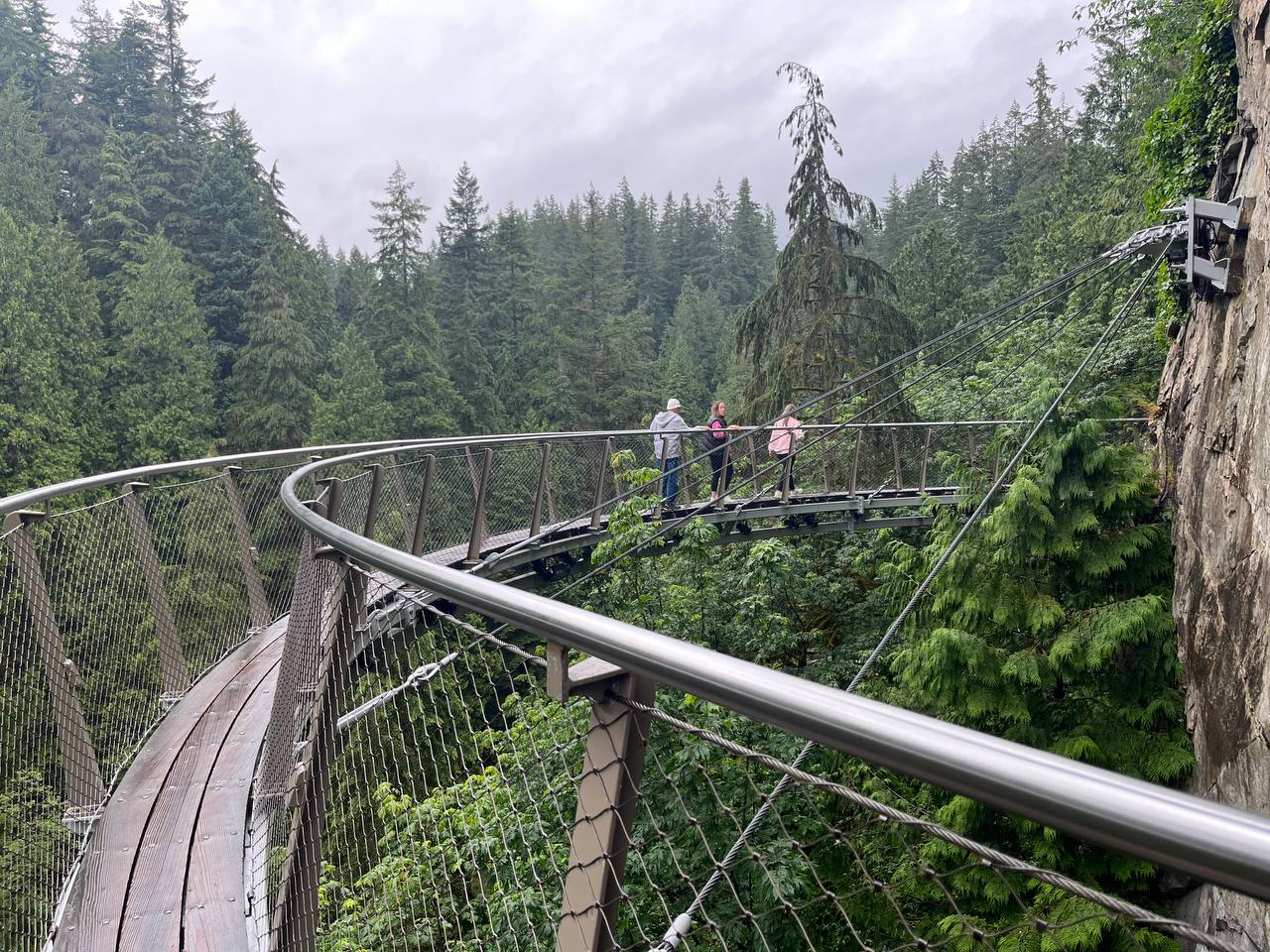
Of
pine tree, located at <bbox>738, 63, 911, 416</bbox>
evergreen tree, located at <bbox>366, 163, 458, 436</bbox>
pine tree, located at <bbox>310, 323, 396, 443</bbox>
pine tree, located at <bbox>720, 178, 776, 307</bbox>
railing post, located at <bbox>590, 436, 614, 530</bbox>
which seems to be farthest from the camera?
pine tree, located at <bbox>720, 178, 776, 307</bbox>

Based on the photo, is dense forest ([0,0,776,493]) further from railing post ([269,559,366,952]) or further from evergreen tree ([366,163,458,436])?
railing post ([269,559,366,952])

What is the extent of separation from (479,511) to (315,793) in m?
6.46

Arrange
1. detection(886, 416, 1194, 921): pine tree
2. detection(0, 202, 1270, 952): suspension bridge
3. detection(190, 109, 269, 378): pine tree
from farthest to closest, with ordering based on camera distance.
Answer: detection(190, 109, 269, 378): pine tree
detection(886, 416, 1194, 921): pine tree
detection(0, 202, 1270, 952): suspension bridge

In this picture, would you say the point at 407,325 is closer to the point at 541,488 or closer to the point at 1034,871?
the point at 541,488

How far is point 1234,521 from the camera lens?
6812 mm

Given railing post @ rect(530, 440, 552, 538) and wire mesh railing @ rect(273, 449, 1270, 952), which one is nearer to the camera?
wire mesh railing @ rect(273, 449, 1270, 952)

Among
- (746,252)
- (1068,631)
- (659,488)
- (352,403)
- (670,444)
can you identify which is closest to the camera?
(1068,631)

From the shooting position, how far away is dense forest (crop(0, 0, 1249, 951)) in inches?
301

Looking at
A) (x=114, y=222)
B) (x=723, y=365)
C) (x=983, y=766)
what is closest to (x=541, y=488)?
(x=983, y=766)

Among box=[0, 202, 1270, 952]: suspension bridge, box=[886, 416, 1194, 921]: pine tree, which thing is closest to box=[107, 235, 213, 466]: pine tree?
box=[0, 202, 1270, 952]: suspension bridge

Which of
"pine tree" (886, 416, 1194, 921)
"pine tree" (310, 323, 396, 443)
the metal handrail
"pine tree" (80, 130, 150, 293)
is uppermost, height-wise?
"pine tree" (80, 130, 150, 293)

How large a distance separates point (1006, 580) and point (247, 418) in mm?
30838

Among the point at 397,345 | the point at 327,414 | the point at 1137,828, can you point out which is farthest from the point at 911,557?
the point at 397,345

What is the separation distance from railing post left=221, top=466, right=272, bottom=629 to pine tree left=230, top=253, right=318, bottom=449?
30.1 metres
